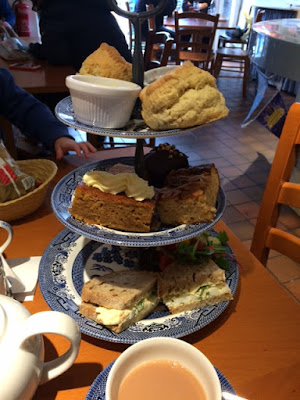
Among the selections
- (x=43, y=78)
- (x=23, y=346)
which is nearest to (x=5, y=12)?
(x=43, y=78)

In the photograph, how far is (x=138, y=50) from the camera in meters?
0.67

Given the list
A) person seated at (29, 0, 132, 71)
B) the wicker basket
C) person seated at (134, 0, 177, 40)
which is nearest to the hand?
the wicker basket

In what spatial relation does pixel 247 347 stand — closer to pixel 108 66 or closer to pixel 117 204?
pixel 117 204

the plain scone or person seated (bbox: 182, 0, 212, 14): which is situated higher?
the plain scone

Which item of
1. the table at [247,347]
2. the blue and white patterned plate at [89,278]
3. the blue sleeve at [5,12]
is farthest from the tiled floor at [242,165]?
the blue sleeve at [5,12]

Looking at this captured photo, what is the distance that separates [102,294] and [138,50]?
497mm

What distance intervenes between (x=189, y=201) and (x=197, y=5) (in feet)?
22.4

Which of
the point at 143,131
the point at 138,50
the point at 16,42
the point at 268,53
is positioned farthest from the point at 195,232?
the point at 16,42

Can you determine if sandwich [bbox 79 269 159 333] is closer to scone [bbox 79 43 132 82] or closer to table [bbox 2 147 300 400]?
table [bbox 2 147 300 400]

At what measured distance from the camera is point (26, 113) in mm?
1402

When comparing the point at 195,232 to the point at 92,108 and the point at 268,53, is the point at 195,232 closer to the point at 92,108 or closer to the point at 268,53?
the point at 92,108

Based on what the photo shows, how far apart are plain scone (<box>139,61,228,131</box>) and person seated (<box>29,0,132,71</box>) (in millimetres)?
1650

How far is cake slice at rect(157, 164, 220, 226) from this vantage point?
76 cm

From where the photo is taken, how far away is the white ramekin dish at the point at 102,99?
0.61m
